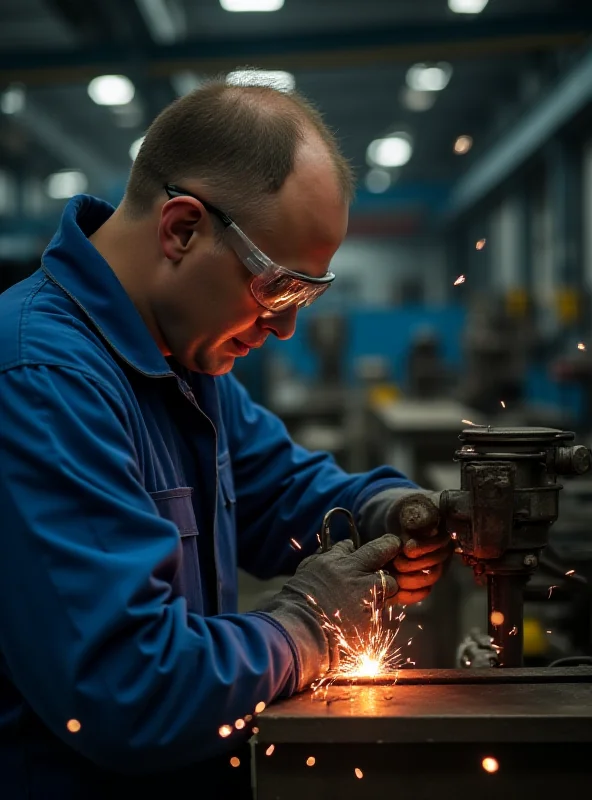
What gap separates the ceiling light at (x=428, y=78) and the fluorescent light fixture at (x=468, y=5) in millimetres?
1558

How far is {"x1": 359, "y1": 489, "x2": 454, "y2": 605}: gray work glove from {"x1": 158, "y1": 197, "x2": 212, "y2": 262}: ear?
545mm

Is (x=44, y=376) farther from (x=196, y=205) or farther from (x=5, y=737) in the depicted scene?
(x=5, y=737)

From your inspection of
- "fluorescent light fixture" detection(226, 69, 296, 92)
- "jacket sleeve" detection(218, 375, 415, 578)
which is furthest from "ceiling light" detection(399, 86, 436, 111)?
"fluorescent light fixture" detection(226, 69, 296, 92)

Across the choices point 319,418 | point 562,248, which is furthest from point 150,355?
point 562,248

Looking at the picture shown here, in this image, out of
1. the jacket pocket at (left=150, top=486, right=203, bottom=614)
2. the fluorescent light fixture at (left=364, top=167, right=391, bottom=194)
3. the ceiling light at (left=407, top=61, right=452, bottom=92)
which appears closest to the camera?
the jacket pocket at (left=150, top=486, right=203, bottom=614)

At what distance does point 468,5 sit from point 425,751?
8607mm

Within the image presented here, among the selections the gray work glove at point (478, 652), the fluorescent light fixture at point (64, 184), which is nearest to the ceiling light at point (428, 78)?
the fluorescent light fixture at point (64, 184)

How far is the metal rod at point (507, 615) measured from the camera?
1399mm

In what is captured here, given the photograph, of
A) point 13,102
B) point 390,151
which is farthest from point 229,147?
point 390,151

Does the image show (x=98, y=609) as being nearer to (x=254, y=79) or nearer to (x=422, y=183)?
(x=254, y=79)

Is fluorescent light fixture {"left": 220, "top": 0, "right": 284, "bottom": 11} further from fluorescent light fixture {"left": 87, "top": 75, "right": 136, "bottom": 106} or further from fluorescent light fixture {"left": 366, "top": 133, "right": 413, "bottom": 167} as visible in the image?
fluorescent light fixture {"left": 366, "top": 133, "right": 413, "bottom": 167}

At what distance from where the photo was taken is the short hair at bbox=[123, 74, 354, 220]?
4.00 feet

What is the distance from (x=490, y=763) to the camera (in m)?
1.06

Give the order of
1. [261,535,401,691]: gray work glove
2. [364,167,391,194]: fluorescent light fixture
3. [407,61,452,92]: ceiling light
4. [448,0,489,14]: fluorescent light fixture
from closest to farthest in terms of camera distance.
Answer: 1. [261,535,401,691]: gray work glove
2. [448,0,489,14]: fluorescent light fixture
3. [407,61,452,92]: ceiling light
4. [364,167,391,194]: fluorescent light fixture
